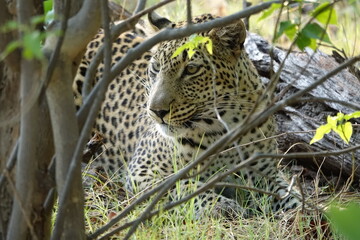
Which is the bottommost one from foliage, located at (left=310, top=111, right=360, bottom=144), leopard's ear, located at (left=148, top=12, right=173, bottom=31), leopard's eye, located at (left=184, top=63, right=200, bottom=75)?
leopard's eye, located at (left=184, top=63, right=200, bottom=75)

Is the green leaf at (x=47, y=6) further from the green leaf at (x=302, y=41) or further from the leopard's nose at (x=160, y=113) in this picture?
the leopard's nose at (x=160, y=113)

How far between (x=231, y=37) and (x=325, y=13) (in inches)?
113

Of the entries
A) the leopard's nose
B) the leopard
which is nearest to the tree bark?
the leopard

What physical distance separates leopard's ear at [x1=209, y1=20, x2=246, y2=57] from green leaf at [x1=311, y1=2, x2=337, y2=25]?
9.16 feet

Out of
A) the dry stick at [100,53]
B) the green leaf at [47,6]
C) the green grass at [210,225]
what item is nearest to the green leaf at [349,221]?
the dry stick at [100,53]

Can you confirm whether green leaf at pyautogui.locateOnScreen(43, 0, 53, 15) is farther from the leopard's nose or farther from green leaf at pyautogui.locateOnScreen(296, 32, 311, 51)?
the leopard's nose

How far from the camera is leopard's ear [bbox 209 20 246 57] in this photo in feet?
18.4

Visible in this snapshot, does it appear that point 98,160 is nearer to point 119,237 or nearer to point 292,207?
point 292,207

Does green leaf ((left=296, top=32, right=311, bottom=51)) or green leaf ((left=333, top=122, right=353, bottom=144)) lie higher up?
green leaf ((left=296, top=32, right=311, bottom=51))

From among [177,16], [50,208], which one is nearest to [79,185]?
[50,208]

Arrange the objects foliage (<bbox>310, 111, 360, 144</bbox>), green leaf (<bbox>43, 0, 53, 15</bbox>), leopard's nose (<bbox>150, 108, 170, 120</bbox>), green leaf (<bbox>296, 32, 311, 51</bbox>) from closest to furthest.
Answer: green leaf (<bbox>296, 32, 311, 51</bbox>)
green leaf (<bbox>43, 0, 53, 15</bbox>)
foliage (<bbox>310, 111, 360, 144</bbox>)
leopard's nose (<bbox>150, 108, 170, 120</bbox>)

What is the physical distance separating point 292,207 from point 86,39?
3298 mm

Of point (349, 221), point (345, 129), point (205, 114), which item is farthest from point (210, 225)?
point (349, 221)

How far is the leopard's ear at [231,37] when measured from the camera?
5.61m
